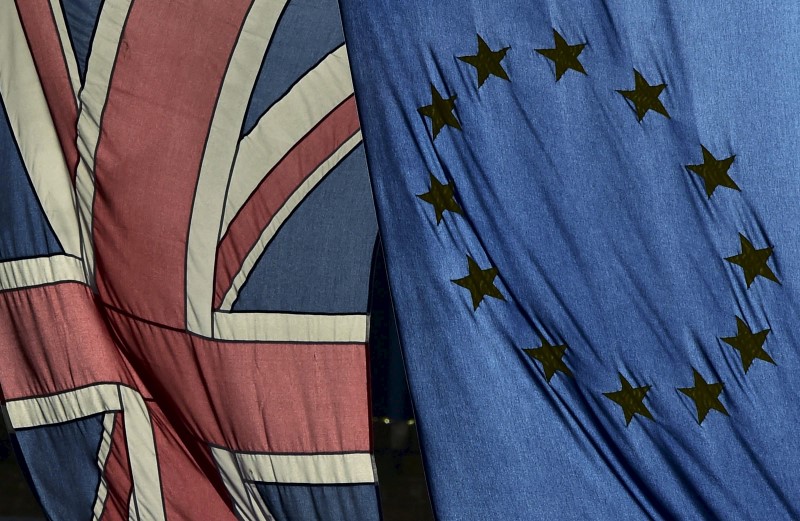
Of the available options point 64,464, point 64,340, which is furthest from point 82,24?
point 64,464

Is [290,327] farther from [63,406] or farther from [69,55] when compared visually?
[69,55]

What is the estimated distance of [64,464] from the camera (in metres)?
2.87

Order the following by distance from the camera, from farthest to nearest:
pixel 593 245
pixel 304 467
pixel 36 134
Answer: pixel 36 134
pixel 304 467
pixel 593 245

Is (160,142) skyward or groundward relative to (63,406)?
skyward

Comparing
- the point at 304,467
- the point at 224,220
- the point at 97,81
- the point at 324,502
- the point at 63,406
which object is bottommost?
the point at 324,502

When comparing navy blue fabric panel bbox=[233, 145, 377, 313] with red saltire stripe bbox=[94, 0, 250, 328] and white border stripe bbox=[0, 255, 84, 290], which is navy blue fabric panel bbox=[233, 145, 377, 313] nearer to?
red saltire stripe bbox=[94, 0, 250, 328]

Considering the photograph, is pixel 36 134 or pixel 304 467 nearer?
pixel 304 467

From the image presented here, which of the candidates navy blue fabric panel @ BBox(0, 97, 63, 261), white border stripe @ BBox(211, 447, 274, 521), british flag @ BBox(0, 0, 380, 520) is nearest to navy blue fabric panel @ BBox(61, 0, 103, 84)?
british flag @ BBox(0, 0, 380, 520)

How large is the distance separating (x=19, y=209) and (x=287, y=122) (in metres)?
0.75

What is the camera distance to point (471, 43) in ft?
8.18

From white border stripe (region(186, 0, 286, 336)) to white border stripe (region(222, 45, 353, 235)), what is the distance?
32 mm

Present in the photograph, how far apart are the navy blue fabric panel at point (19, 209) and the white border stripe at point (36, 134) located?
0.06 ft

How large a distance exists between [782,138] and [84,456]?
194 cm

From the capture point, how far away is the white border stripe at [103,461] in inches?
110
